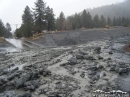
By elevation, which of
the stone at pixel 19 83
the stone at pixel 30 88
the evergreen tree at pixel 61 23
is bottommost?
the stone at pixel 30 88

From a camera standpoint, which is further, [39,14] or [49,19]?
[49,19]

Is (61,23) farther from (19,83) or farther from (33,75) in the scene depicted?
(19,83)

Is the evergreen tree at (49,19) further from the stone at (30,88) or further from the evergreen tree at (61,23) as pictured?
the stone at (30,88)

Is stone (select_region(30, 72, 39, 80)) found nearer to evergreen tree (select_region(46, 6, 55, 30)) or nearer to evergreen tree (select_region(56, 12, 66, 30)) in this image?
evergreen tree (select_region(46, 6, 55, 30))

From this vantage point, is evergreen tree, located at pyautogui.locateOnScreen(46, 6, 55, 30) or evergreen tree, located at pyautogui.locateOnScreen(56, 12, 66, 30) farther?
evergreen tree, located at pyautogui.locateOnScreen(56, 12, 66, 30)

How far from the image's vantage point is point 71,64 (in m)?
13.2

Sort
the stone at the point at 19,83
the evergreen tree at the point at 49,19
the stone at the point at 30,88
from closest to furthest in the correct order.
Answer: the stone at the point at 30,88 → the stone at the point at 19,83 → the evergreen tree at the point at 49,19

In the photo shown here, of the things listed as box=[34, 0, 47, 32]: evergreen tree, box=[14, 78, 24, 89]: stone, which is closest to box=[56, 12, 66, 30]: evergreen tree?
box=[34, 0, 47, 32]: evergreen tree

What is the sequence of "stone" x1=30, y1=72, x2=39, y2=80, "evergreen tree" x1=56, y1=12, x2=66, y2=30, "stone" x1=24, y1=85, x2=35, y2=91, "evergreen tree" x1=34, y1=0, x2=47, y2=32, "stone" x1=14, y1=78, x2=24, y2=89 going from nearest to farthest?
"stone" x1=24, y1=85, x2=35, y2=91 → "stone" x1=14, y1=78, x2=24, y2=89 → "stone" x1=30, y1=72, x2=39, y2=80 → "evergreen tree" x1=34, y1=0, x2=47, y2=32 → "evergreen tree" x1=56, y1=12, x2=66, y2=30

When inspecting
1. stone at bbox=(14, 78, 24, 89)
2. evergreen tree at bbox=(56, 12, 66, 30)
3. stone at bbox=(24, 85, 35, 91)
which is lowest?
stone at bbox=(24, 85, 35, 91)

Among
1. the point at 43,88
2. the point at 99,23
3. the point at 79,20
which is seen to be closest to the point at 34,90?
the point at 43,88

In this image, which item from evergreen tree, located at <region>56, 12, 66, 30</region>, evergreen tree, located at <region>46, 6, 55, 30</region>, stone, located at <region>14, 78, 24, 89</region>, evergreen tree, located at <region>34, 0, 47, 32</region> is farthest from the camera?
evergreen tree, located at <region>56, 12, 66, 30</region>

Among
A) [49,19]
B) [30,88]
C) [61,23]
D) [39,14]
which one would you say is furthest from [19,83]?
[61,23]

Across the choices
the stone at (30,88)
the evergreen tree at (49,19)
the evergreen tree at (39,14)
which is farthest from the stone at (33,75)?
the evergreen tree at (49,19)
